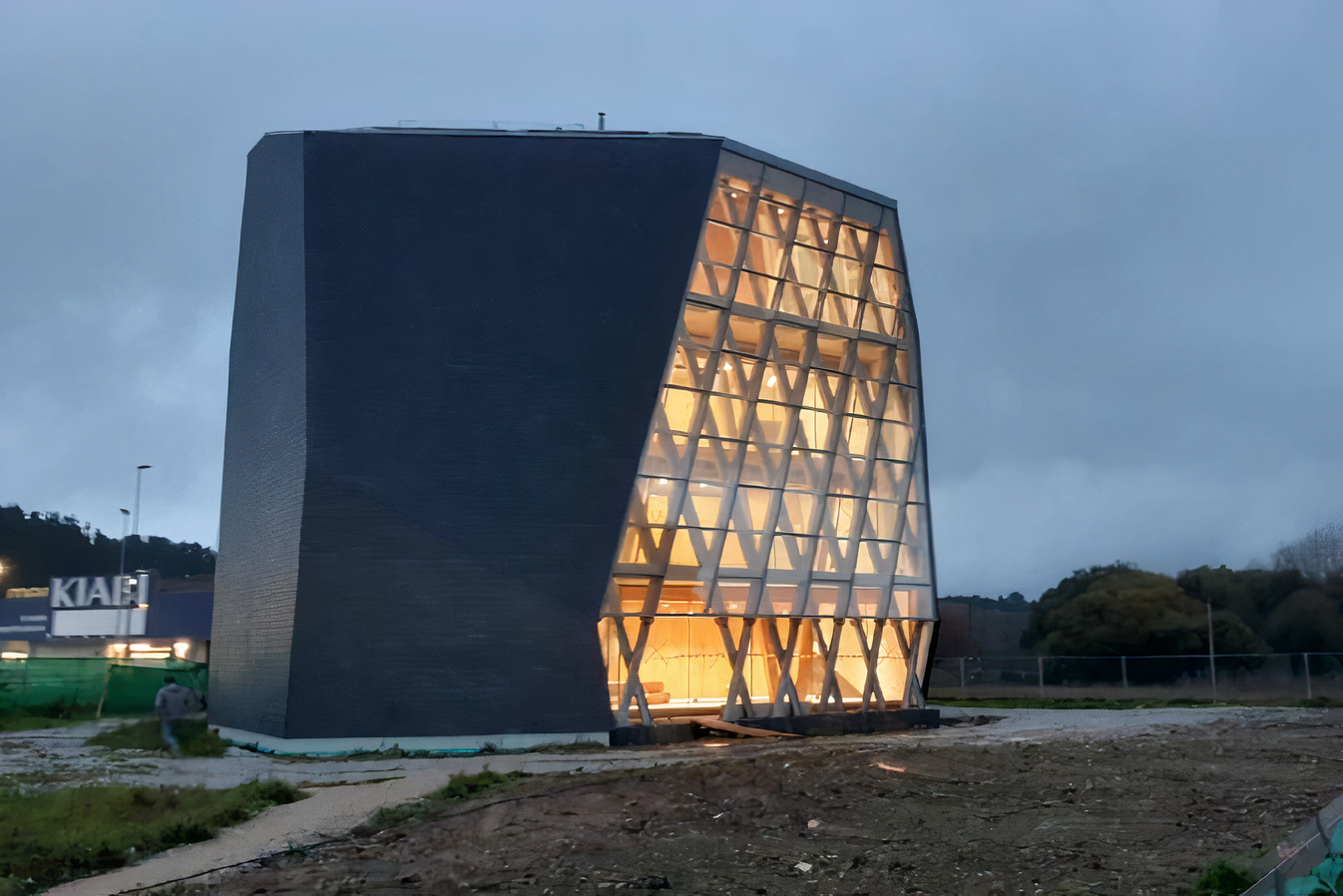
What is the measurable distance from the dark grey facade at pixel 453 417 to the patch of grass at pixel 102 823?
331 inches

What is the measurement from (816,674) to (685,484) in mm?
7518

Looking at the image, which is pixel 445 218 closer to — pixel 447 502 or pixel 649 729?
pixel 447 502

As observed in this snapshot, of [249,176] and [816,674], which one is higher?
[249,176]

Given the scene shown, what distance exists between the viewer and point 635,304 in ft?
89.9

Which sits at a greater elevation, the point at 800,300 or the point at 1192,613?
the point at 800,300

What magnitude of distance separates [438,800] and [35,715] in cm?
1887

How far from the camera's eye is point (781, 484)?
29906 mm

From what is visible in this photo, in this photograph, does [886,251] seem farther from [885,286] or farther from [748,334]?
[748,334]

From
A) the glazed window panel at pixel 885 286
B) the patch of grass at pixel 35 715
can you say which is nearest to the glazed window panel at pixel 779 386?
the glazed window panel at pixel 885 286

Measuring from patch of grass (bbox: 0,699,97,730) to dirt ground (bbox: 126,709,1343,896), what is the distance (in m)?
15.6

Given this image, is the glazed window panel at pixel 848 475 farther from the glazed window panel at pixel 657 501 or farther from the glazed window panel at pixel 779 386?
the glazed window panel at pixel 657 501

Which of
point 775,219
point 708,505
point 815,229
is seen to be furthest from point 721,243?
point 708,505

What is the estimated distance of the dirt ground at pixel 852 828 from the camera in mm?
11055

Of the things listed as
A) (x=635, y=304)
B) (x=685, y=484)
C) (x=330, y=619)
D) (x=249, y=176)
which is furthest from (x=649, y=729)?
(x=249, y=176)
